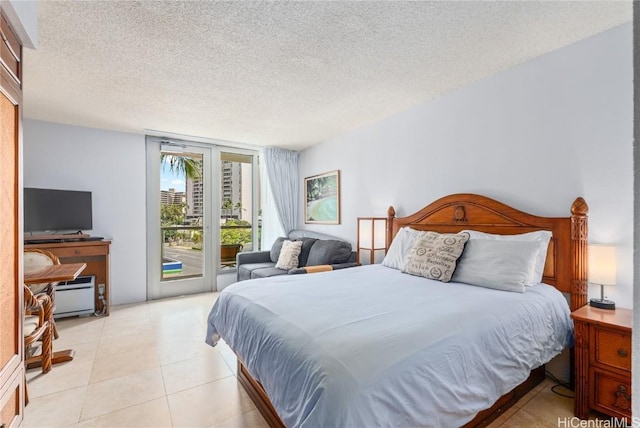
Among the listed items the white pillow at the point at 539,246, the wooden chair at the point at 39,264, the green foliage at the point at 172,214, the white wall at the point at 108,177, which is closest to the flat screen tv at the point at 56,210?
the white wall at the point at 108,177

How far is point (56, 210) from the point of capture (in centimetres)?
363

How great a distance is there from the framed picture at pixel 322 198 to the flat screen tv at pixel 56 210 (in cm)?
311

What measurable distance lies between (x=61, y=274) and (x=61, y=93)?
1.80 metres

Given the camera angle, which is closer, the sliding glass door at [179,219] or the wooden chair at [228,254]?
the sliding glass door at [179,219]

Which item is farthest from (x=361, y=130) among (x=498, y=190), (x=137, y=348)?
(x=137, y=348)

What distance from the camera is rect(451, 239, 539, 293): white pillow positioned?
6.56 ft

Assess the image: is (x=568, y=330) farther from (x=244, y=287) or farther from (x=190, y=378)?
(x=190, y=378)

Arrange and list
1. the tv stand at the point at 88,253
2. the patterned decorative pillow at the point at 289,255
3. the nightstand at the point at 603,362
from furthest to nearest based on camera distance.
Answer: the patterned decorative pillow at the point at 289,255 → the tv stand at the point at 88,253 → the nightstand at the point at 603,362

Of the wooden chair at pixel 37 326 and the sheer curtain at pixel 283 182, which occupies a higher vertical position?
the sheer curtain at pixel 283 182

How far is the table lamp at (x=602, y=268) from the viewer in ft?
6.06

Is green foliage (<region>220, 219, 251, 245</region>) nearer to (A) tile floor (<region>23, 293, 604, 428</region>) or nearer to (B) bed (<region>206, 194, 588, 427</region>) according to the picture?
(A) tile floor (<region>23, 293, 604, 428</region>)

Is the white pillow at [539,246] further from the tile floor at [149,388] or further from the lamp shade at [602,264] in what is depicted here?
the tile floor at [149,388]

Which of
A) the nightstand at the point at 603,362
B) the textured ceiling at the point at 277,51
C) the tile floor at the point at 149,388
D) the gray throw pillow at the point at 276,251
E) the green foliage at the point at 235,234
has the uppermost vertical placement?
the textured ceiling at the point at 277,51

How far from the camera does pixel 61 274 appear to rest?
2.38 m
